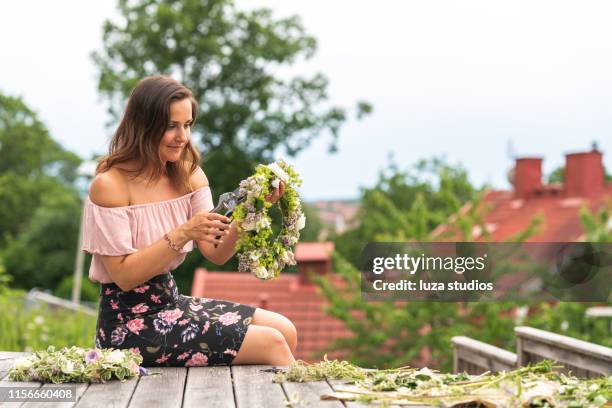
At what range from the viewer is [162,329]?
12.2 ft

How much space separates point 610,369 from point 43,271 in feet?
148

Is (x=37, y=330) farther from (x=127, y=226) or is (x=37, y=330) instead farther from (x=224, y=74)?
(x=224, y=74)

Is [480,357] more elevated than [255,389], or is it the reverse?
[255,389]

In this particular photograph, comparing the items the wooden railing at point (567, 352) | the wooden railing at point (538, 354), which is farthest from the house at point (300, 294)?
the wooden railing at point (567, 352)

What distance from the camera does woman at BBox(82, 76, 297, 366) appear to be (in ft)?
12.0

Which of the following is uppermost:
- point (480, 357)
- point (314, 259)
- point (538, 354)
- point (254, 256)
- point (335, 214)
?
point (254, 256)

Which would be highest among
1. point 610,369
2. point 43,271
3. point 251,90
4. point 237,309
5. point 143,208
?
point 251,90

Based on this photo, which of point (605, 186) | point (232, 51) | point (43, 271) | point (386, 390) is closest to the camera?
point (386, 390)

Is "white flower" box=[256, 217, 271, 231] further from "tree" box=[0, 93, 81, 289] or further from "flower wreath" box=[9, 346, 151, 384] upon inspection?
"tree" box=[0, 93, 81, 289]

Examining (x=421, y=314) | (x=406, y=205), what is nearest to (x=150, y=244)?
(x=421, y=314)

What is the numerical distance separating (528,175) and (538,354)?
86.4ft

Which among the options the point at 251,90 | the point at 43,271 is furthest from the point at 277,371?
the point at 43,271

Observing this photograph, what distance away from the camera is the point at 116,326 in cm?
374

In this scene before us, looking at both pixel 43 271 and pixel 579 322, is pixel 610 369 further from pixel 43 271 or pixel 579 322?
pixel 43 271
